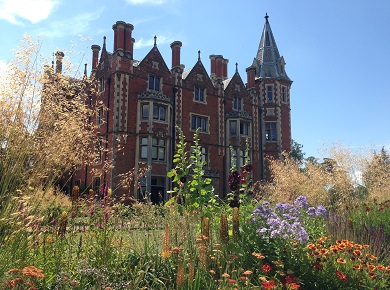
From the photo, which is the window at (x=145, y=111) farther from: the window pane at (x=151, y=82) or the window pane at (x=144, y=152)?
the window pane at (x=144, y=152)

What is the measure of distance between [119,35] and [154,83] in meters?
3.84

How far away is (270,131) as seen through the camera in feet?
96.4

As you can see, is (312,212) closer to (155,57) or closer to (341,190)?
(341,190)

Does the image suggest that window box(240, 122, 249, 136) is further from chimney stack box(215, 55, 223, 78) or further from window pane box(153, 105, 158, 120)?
window pane box(153, 105, 158, 120)

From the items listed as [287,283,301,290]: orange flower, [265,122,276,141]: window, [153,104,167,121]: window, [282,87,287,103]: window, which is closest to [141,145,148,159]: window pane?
[153,104,167,121]: window

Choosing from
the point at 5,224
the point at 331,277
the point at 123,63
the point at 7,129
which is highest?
the point at 123,63

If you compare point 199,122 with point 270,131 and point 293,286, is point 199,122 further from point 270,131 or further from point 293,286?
point 293,286

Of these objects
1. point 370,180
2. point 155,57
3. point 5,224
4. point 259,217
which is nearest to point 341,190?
point 370,180

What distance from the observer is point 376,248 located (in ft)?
18.0

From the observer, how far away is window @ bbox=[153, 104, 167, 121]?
22.7 metres

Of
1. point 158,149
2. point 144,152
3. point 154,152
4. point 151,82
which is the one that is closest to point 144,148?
point 144,152

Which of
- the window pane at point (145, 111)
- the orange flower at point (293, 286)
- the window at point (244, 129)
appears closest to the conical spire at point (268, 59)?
the window at point (244, 129)

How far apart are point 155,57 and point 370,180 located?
15.9 meters

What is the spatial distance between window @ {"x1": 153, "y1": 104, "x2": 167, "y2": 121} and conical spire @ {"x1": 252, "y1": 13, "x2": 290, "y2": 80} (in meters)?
11.5
